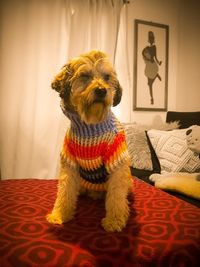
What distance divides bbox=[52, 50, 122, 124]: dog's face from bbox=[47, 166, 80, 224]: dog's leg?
12.0 inches

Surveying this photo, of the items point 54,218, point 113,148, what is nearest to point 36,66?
point 113,148

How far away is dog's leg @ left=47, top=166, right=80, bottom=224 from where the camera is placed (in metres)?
1.25

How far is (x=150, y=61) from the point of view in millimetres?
3525

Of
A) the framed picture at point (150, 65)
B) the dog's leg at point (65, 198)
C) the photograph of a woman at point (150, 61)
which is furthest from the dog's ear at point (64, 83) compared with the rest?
the photograph of a woman at point (150, 61)

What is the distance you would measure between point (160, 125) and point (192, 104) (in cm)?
121

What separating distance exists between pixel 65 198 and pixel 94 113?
44 centimetres

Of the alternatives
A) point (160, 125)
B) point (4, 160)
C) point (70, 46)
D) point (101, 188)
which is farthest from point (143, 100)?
point (101, 188)

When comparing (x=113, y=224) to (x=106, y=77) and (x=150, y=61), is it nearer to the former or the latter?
(x=106, y=77)

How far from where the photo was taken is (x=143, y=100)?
11.7 ft

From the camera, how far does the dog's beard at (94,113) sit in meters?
1.24

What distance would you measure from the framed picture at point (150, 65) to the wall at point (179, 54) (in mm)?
104

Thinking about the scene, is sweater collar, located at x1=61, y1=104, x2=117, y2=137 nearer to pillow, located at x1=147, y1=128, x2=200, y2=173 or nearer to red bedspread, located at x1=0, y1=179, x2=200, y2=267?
red bedspread, located at x1=0, y1=179, x2=200, y2=267

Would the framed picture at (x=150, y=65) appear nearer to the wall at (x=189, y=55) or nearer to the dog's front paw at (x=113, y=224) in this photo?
the wall at (x=189, y=55)

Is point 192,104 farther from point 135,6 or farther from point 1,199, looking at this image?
point 1,199
